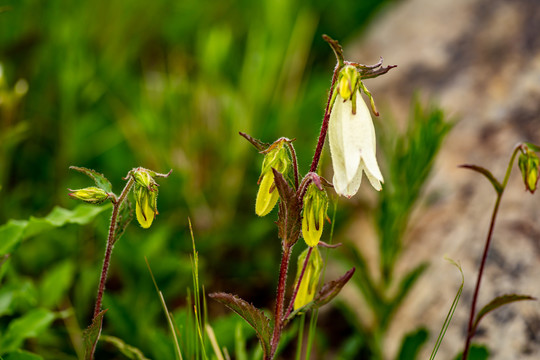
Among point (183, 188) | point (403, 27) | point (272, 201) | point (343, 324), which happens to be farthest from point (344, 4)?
point (272, 201)

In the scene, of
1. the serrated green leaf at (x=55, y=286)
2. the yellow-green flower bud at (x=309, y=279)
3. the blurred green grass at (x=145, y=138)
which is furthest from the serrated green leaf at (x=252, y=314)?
the serrated green leaf at (x=55, y=286)

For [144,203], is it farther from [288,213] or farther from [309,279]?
[309,279]

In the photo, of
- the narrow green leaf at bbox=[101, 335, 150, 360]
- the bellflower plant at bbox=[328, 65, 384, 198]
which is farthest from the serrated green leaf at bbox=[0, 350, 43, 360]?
the bellflower plant at bbox=[328, 65, 384, 198]

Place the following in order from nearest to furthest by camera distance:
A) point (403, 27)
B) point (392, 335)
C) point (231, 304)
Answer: point (231, 304)
point (392, 335)
point (403, 27)

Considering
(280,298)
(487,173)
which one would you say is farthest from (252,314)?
(487,173)

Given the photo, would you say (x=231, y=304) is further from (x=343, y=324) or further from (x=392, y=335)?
(x=343, y=324)

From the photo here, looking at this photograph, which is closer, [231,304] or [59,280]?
[231,304]
